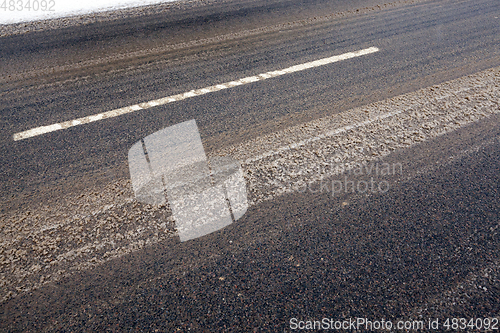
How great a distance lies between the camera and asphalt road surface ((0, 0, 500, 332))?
6.63ft

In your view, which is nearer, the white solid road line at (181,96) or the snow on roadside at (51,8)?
the white solid road line at (181,96)

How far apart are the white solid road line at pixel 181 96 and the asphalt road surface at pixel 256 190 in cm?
9

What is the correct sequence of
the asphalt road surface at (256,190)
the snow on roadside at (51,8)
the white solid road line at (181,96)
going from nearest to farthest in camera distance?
the asphalt road surface at (256,190) → the white solid road line at (181,96) → the snow on roadside at (51,8)

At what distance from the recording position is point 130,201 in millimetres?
2689

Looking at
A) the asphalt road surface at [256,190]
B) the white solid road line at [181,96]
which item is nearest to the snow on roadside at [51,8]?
the asphalt road surface at [256,190]

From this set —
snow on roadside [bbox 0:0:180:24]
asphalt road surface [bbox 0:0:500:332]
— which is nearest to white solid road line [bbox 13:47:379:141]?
asphalt road surface [bbox 0:0:500:332]

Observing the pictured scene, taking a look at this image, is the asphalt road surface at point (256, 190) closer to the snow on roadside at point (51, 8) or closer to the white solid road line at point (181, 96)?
the white solid road line at point (181, 96)

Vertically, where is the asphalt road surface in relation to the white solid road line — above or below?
below

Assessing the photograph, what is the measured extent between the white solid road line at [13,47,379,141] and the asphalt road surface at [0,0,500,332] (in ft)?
0.30

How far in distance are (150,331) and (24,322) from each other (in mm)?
771

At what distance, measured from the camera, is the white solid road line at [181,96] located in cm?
353

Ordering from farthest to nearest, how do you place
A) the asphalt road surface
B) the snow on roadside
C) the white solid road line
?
the snow on roadside < the white solid road line < the asphalt road surface

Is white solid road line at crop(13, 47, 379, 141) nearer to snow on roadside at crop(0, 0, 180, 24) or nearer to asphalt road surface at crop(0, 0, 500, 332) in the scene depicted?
asphalt road surface at crop(0, 0, 500, 332)

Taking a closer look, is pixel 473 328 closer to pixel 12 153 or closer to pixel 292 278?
pixel 292 278
